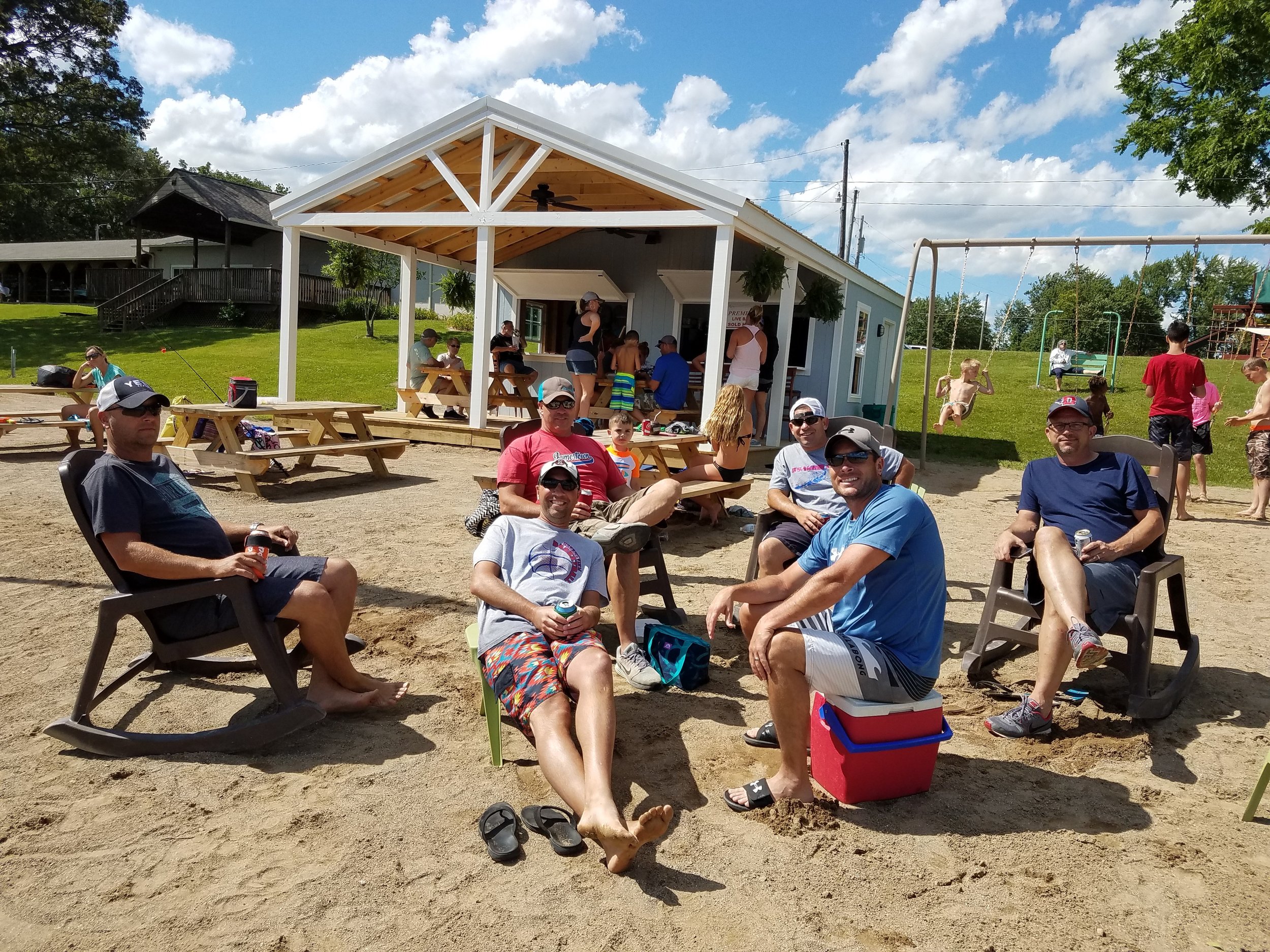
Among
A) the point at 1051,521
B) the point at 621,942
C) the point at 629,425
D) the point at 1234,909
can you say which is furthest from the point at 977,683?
the point at 629,425

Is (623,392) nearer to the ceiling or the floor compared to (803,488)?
nearer to the ceiling

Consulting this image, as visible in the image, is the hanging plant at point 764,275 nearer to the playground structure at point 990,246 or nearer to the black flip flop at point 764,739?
the playground structure at point 990,246

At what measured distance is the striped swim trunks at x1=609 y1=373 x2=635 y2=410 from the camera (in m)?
9.70

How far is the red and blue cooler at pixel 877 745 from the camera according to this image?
8.59 ft

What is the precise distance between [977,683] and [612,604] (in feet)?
5.61

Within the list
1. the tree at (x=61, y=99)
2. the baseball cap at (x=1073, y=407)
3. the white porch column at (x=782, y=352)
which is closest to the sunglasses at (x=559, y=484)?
the baseball cap at (x=1073, y=407)

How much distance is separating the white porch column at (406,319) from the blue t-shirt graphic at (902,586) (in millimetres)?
11226

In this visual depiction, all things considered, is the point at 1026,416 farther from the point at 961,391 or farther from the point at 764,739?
the point at 764,739

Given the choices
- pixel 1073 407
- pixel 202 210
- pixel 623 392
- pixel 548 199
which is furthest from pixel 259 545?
pixel 202 210

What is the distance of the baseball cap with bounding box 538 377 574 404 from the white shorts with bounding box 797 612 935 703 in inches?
81.5

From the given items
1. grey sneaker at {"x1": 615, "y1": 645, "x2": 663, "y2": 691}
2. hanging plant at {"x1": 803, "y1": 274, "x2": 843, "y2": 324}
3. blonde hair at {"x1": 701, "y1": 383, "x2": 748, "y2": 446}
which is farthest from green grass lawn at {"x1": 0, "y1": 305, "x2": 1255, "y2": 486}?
grey sneaker at {"x1": 615, "y1": 645, "x2": 663, "y2": 691}

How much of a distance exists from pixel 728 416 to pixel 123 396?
135 inches

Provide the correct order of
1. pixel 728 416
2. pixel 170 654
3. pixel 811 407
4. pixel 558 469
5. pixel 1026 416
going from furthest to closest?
pixel 1026 416, pixel 728 416, pixel 811 407, pixel 558 469, pixel 170 654

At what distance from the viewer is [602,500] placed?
439cm
